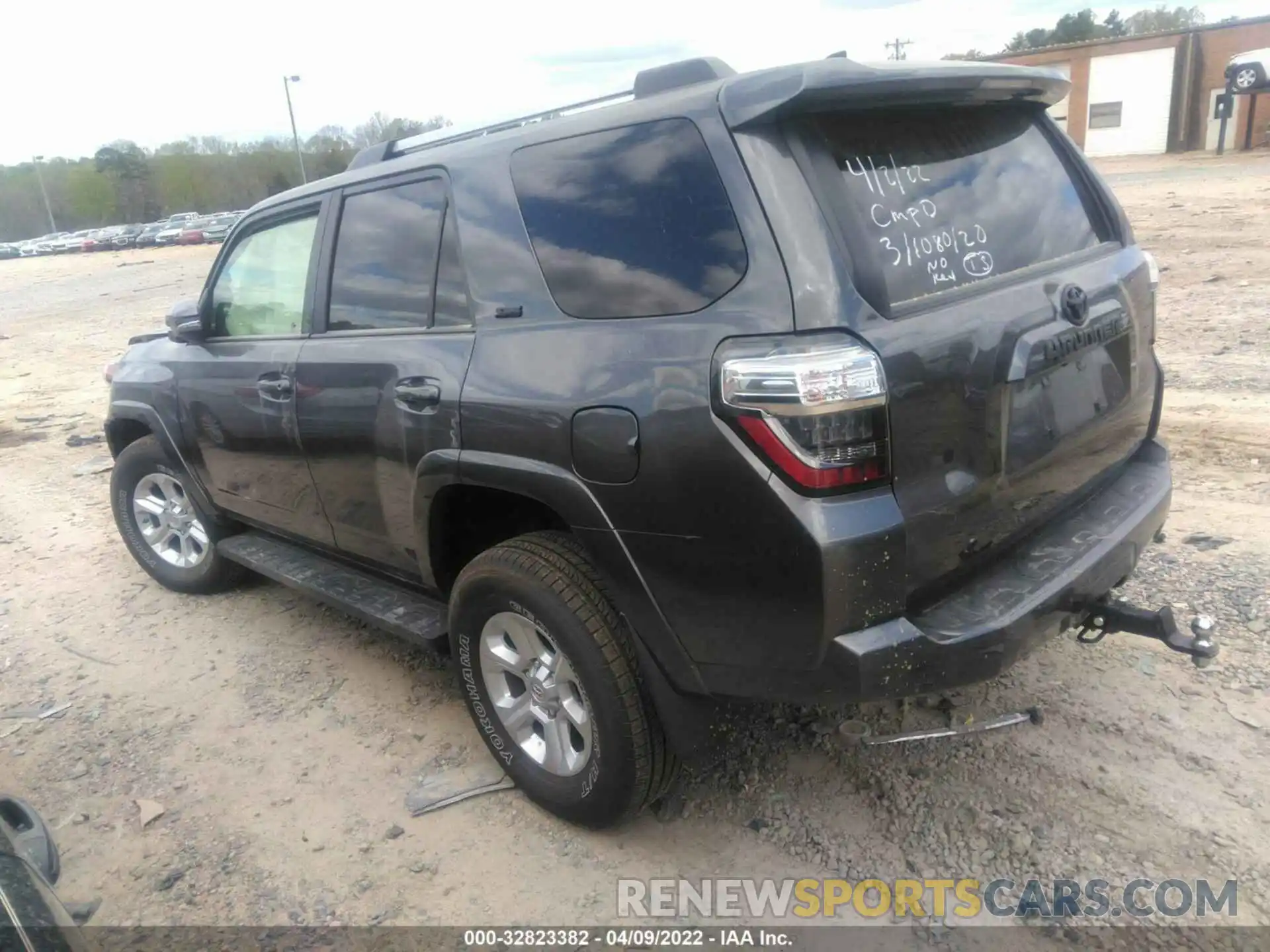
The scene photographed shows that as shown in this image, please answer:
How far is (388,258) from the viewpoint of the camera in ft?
10.3

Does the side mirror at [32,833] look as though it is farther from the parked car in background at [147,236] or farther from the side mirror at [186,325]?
the parked car in background at [147,236]

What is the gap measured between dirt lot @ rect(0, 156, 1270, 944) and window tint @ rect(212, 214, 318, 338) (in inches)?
55.7

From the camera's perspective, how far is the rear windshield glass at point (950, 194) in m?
2.22

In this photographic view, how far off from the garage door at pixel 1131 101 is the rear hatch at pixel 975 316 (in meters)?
40.9

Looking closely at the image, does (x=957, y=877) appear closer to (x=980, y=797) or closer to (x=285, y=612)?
(x=980, y=797)

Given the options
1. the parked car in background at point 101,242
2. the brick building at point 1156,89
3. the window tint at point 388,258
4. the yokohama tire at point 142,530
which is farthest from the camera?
the parked car in background at point 101,242

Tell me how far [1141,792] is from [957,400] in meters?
1.37

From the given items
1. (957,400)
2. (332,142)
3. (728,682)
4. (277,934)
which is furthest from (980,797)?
(332,142)

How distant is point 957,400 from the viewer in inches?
85.6

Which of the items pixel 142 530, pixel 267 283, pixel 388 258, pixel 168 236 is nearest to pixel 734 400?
pixel 388 258

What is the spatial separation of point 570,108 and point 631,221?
0.67 meters

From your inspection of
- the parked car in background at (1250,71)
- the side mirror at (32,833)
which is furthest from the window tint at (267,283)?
the parked car in background at (1250,71)

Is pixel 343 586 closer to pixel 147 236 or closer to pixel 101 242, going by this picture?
pixel 147 236

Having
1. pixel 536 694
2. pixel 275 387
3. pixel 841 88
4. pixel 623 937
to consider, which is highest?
pixel 841 88
